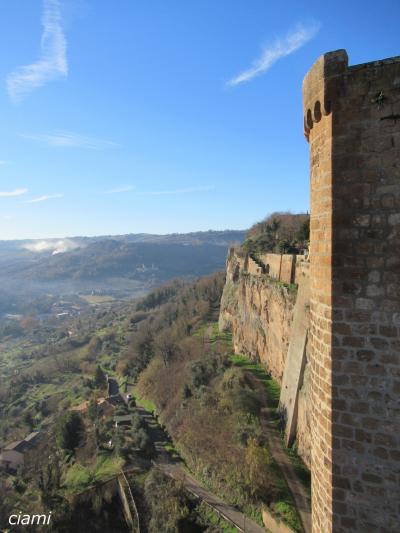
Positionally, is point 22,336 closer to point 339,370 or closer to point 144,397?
point 144,397

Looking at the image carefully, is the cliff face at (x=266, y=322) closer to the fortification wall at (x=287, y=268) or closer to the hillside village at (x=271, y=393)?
the hillside village at (x=271, y=393)

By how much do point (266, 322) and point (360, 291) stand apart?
2083 centimetres

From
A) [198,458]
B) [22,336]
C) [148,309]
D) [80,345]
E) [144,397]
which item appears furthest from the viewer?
[22,336]

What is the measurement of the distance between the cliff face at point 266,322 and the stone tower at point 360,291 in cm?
1171

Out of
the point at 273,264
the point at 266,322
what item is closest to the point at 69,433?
the point at 266,322

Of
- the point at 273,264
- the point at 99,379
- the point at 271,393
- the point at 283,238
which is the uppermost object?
the point at 283,238

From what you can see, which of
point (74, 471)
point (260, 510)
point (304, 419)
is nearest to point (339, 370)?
point (304, 419)

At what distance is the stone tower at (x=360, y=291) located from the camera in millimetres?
3488

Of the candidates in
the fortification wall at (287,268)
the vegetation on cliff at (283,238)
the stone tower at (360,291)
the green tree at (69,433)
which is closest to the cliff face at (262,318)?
the fortification wall at (287,268)

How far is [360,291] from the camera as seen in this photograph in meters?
3.58

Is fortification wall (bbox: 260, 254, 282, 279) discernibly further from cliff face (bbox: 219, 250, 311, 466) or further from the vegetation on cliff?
the vegetation on cliff

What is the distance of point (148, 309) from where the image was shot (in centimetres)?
8062

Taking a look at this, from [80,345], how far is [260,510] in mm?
65516

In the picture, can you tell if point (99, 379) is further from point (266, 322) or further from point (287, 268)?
point (287, 268)
